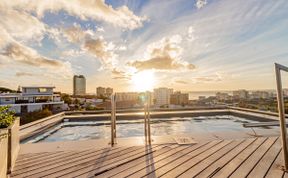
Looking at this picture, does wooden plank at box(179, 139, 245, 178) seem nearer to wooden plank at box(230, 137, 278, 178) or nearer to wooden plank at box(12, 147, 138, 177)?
wooden plank at box(230, 137, 278, 178)

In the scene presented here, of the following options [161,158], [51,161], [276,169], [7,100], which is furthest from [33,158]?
[7,100]

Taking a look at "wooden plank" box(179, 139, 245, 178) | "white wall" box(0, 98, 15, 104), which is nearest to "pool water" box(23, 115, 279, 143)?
"wooden plank" box(179, 139, 245, 178)

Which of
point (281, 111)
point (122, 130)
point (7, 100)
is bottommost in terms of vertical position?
point (122, 130)

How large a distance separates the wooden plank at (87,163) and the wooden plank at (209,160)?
2.89 feet

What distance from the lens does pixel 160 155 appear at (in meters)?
2.22

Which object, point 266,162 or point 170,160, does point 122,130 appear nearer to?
point 170,160

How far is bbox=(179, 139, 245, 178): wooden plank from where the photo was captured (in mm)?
1685

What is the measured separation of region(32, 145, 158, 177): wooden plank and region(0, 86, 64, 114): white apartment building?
2577 cm

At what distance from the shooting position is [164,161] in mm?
2014

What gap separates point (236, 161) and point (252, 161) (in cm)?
19

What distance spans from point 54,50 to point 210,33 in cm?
748

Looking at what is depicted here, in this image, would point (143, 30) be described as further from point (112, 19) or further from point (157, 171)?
point (157, 171)

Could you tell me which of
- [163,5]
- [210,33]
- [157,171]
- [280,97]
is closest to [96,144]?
[157,171]

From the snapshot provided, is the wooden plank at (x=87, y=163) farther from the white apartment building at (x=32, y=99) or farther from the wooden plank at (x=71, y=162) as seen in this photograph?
the white apartment building at (x=32, y=99)
